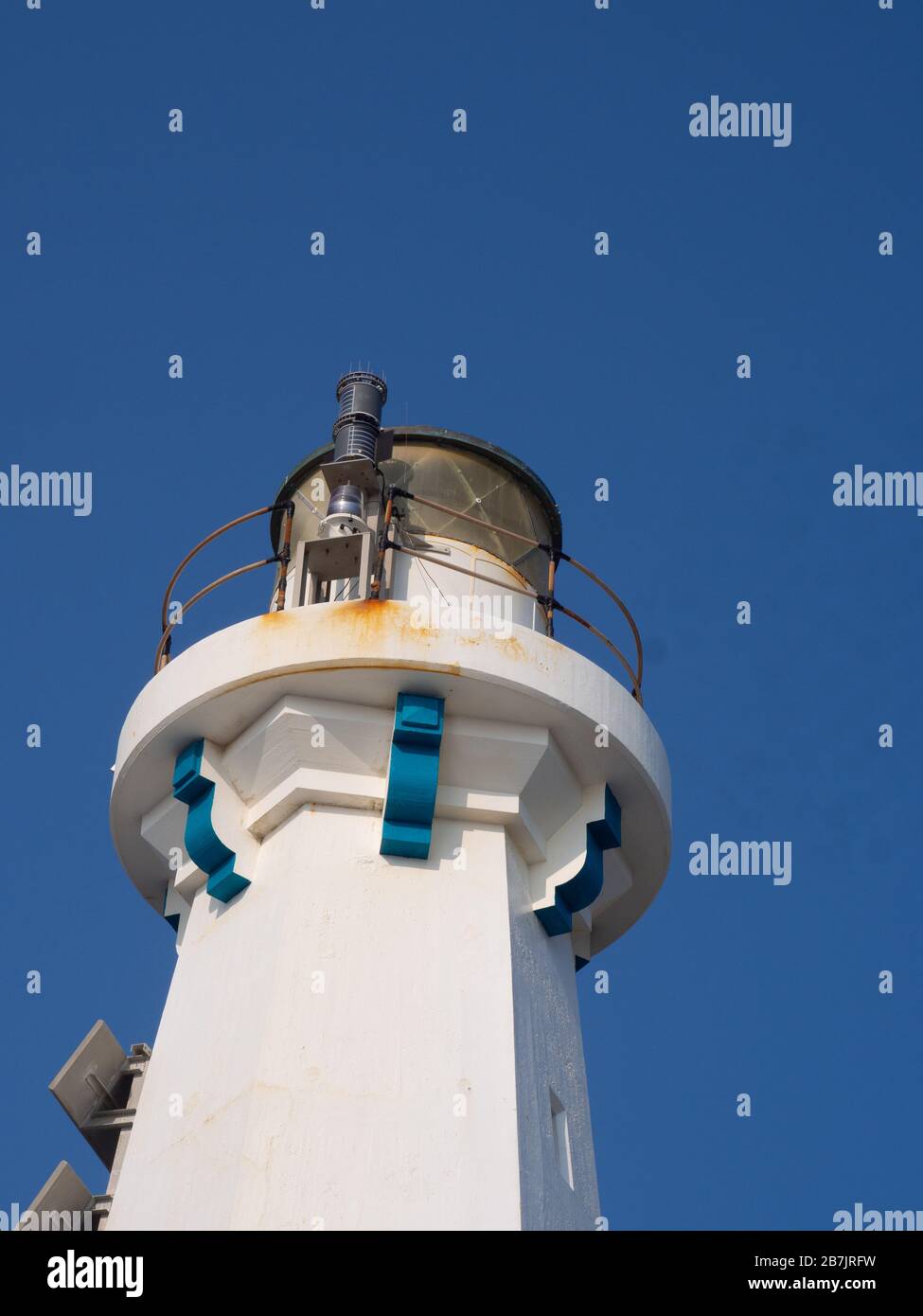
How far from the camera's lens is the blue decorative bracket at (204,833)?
1208 cm

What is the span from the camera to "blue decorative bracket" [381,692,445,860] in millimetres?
11859

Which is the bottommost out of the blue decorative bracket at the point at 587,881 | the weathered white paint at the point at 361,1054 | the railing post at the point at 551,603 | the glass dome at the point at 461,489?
the weathered white paint at the point at 361,1054

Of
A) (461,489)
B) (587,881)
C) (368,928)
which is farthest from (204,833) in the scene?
(461,489)

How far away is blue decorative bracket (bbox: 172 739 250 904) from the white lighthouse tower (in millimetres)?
26

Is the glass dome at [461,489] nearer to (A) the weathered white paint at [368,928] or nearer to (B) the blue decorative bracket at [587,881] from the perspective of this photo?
(A) the weathered white paint at [368,928]

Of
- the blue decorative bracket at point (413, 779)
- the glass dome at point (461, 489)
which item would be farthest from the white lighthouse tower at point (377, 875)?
the glass dome at point (461, 489)

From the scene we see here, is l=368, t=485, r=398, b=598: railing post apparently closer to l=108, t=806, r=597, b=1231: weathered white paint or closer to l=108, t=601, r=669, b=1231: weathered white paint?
l=108, t=601, r=669, b=1231: weathered white paint

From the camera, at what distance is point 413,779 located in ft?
38.9

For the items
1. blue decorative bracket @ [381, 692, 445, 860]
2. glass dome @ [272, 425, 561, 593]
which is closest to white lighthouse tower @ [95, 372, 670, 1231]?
blue decorative bracket @ [381, 692, 445, 860]

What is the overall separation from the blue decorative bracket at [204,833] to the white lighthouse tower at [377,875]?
26 millimetres

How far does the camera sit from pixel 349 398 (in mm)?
13734

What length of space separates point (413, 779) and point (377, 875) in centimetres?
64
